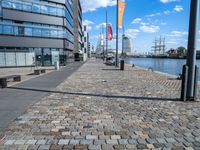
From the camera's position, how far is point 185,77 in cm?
955

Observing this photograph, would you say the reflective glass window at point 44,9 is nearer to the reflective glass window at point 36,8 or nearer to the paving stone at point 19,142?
the reflective glass window at point 36,8

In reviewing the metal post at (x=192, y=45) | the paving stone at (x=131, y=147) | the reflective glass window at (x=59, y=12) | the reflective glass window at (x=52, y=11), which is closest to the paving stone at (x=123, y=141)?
the paving stone at (x=131, y=147)

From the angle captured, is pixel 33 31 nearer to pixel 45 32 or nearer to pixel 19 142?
pixel 45 32

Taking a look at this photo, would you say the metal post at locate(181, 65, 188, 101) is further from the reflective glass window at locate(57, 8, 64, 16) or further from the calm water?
the reflective glass window at locate(57, 8, 64, 16)

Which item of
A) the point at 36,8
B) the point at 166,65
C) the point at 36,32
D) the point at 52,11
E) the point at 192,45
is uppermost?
the point at 36,8

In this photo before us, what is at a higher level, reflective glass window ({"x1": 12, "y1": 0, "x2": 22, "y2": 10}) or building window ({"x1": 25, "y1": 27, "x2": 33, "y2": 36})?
reflective glass window ({"x1": 12, "y1": 0, "x2": 22, "y2": 10})

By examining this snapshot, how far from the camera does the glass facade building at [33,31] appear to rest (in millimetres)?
41006

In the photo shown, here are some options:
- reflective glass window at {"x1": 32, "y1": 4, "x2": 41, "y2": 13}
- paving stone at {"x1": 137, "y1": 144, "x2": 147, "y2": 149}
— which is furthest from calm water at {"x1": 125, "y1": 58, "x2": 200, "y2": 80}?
paving stone at {"x1": 137, "y1": 144, "x2": 147, "y2": 149}

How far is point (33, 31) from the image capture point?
45688 millimetres

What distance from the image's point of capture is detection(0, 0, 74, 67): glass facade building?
41.0m

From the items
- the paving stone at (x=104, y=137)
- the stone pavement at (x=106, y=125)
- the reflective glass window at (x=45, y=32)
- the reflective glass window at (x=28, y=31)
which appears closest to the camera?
the stone pavement at (x=106, y=125)

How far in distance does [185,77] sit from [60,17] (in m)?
43.1

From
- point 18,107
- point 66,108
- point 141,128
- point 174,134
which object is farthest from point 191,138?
point 18,107

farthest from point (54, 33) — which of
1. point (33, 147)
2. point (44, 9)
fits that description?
point (33, 147)
